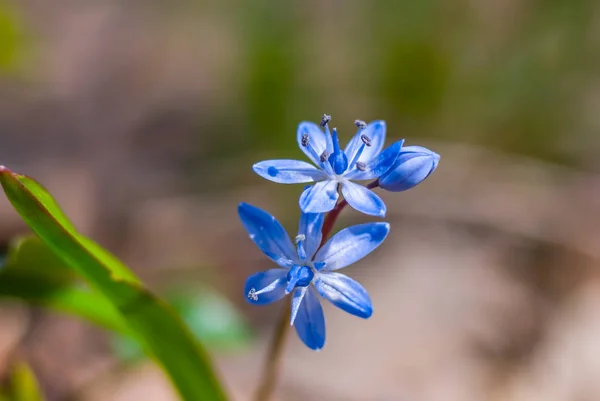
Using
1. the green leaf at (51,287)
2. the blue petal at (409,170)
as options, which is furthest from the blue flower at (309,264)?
the green leaf at (51,287)

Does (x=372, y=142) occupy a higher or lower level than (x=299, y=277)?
higher

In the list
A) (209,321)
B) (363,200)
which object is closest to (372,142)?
(363,200)

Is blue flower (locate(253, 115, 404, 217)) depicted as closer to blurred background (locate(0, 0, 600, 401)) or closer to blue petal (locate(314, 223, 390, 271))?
blue petal (locate(314, 223, 390, 271))

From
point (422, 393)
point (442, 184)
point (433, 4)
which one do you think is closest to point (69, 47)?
point (433, 4)

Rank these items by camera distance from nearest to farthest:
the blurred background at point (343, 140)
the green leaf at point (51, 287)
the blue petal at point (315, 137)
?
the blue petal at point (315, 137), the green leaf at point (51, 287), the blurred background at point (343, 140)

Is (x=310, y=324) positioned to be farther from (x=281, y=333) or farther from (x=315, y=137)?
(x=315, y=137)

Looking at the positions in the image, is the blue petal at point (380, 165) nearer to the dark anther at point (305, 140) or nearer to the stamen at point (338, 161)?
the stamen at point (338, 161)

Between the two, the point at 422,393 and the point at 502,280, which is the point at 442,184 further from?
the point at 422,393

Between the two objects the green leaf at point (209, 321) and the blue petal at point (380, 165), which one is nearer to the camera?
the blue petal at point (380, 165)
